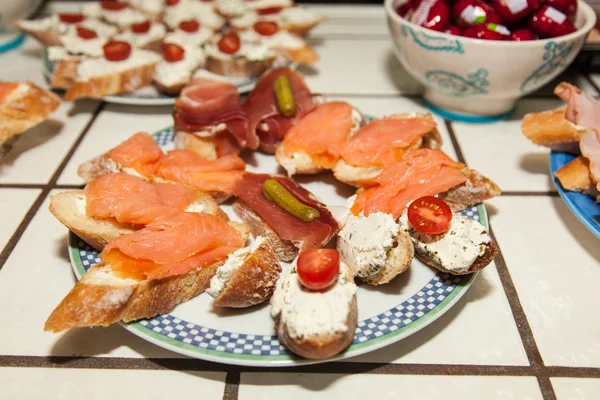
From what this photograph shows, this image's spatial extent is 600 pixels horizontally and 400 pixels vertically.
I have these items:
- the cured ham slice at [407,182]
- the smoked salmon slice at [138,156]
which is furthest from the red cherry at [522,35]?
the smoked salmon slice at [138,156]

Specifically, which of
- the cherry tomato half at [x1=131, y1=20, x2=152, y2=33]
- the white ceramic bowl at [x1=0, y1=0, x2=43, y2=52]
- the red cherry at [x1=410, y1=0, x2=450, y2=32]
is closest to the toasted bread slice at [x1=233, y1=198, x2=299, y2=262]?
the red cherry at [x1=410, y1=0, x2=450, y2=32]

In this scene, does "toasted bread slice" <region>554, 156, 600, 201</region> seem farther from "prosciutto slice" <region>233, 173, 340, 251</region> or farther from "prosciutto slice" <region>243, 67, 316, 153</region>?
"prosciutto slice" <region>243, 67, 316, 153</region>

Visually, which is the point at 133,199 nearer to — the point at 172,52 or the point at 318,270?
the point at 318,270

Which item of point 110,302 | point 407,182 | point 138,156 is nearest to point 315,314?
point 110,302

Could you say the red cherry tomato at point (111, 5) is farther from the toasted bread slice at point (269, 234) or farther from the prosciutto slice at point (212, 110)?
the toasted bread slice at point (269, 234)

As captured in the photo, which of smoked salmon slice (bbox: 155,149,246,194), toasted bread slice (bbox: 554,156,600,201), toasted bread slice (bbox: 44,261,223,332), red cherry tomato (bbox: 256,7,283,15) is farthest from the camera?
red cherry tomato (bbox: 256,7,283,15)
